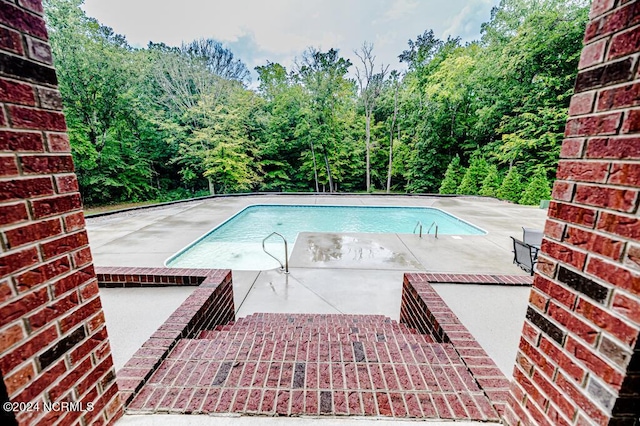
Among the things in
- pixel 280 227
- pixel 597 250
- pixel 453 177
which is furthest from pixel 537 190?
pixel 597 250

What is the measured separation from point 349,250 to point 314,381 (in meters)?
4.32

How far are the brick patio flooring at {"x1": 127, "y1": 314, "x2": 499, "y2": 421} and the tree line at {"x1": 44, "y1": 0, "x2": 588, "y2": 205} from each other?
43.6 feet

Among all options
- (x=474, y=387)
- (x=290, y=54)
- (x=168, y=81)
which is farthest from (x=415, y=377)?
(x=290, y=54)

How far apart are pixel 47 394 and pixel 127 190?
17.4m

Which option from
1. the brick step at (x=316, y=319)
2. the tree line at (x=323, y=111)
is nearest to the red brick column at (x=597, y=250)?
the brick step at (x=316, y=319)

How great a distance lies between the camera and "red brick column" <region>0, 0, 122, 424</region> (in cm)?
84

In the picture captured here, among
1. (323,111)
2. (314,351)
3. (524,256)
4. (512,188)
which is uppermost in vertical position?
(323,111)

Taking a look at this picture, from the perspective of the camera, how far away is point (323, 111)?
17.5m

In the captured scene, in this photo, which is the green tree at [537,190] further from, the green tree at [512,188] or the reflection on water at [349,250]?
the reflection on water at [349,250]

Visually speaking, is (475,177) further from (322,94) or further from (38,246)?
(38,246)

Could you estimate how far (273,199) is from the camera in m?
13.8

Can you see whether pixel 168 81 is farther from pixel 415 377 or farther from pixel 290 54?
pixel 415 377

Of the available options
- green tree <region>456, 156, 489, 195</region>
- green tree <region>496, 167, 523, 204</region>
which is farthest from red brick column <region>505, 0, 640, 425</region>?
green tree <region>456, 156, 489, 195</region>

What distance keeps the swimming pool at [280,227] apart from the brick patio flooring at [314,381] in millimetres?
4187
